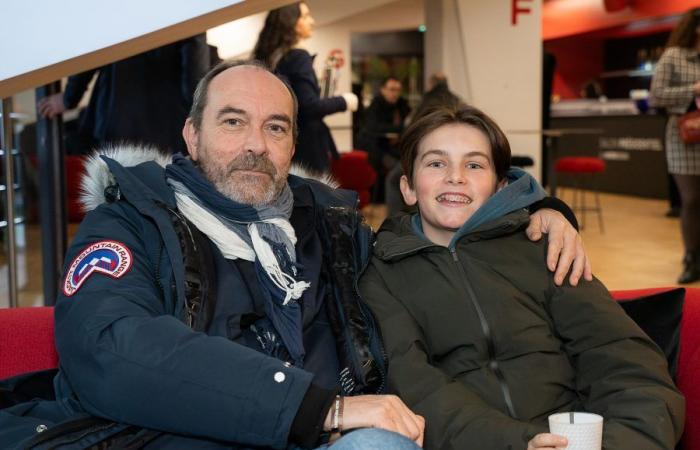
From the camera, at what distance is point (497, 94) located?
8.46 metres

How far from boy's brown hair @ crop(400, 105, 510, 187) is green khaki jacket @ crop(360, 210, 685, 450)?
180mm

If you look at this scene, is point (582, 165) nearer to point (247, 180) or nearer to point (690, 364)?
point (690, 364)

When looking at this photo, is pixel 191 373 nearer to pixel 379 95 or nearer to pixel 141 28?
pixel 141 28

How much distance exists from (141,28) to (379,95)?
→ 7.48 metres

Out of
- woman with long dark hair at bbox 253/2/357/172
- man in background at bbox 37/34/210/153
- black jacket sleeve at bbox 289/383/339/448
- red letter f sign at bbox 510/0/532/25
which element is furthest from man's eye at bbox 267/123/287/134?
red letter f sign at bbox 510/0/532/25

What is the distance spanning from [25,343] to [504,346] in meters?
1.16

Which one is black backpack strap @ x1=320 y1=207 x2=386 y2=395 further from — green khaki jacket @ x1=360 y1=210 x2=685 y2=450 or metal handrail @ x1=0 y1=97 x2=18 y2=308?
metal handrail @ x1=0 y1=97 x2=18 y2=308

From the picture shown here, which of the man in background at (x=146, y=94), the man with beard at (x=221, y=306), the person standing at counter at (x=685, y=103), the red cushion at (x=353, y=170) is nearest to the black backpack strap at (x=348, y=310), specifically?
the man with beard at (x=221, y=306)

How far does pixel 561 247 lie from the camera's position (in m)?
1.92

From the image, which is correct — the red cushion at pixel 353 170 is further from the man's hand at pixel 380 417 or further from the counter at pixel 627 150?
the man's hand at pixel 380 417

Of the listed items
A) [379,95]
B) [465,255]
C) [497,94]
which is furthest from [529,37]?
[465,255]

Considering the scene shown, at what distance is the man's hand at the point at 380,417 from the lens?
150cm

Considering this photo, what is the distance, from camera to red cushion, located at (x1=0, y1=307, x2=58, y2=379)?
79.7 inches

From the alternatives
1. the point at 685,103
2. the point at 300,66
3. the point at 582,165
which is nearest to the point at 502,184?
the point at 300,66
